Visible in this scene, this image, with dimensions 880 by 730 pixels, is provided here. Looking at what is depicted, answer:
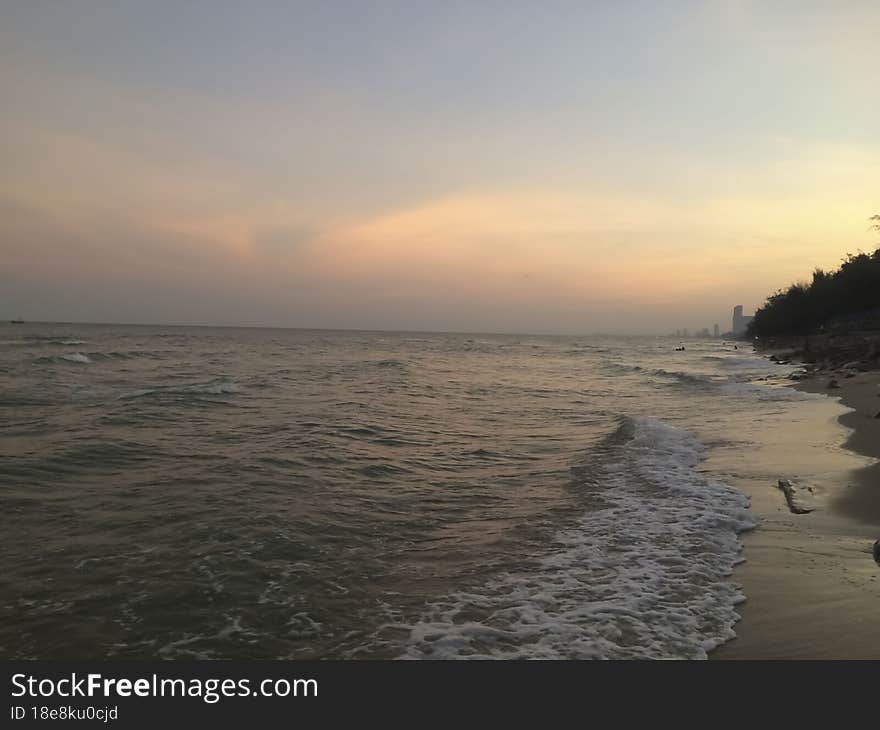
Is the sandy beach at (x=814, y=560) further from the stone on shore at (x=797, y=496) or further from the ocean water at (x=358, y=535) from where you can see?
the ocean water at (x=358, y=535)

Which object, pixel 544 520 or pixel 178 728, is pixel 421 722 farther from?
pixel 544 520

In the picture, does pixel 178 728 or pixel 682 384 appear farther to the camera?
pixel 682 384

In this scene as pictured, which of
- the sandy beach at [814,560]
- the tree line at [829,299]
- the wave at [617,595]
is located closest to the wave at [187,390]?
the wave at [617,595]

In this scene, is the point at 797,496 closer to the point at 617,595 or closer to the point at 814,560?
the point at 814,560

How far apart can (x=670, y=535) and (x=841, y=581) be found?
2.20 m

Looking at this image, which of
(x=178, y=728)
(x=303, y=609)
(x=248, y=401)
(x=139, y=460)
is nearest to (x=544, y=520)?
(x=303, y=609)

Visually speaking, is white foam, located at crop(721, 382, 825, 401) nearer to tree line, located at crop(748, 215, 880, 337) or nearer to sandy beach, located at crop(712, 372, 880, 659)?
sandy beach, located at crop(712, 372, 880, 659)

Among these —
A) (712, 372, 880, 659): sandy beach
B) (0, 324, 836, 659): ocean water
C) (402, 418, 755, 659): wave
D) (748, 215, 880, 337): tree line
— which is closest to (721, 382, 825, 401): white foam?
(0, 324, 836, 659): ocean water

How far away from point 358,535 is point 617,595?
3426 millimetres

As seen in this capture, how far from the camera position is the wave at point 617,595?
4914 mm

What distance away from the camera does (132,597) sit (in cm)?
563

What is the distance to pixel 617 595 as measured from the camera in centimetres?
593

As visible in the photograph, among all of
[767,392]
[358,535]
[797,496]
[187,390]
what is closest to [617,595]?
[358,535]

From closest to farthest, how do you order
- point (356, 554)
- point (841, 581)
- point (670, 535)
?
point (841, 581) → point (356, 554) → point (670, 535)
